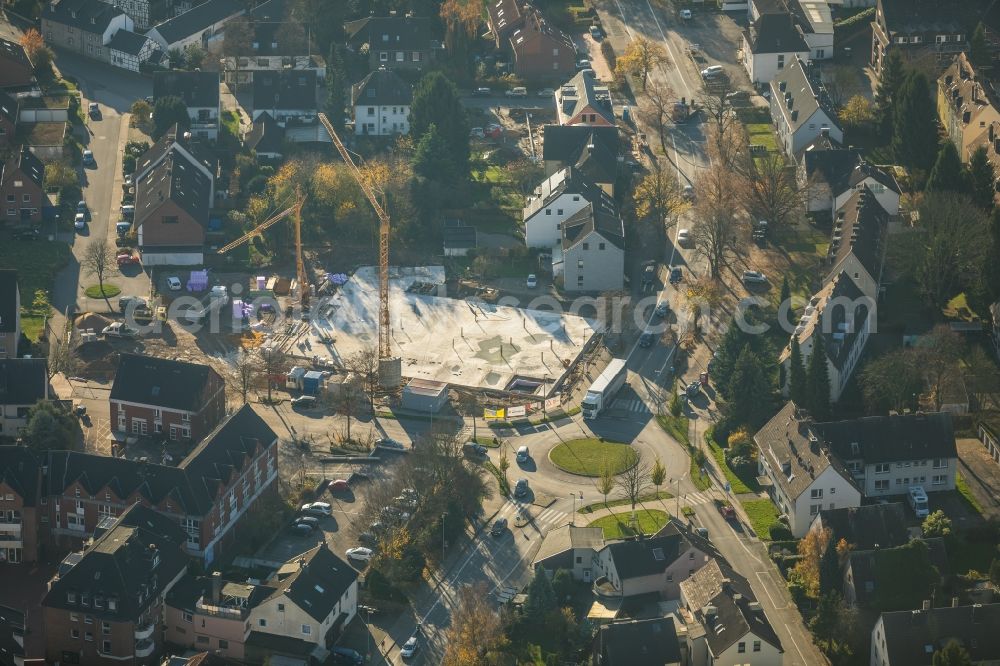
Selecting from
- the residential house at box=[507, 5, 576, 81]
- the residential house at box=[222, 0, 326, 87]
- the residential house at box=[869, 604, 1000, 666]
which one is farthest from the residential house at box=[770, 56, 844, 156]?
the residential house at box=[869, 604, 1000, 666]

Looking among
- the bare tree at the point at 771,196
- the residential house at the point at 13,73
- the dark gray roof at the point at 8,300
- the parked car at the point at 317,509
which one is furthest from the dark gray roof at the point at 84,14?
the parked car at the point at 317,509

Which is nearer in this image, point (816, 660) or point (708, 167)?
point (816, 660)

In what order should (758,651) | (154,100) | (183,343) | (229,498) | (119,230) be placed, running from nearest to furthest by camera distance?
(758,651), (229,498), (183,343), (119,230), (154,100)

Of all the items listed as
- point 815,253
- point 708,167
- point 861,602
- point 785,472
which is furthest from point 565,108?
point 861,602

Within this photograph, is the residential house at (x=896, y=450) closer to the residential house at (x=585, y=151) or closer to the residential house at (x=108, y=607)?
the residential house at (x=585, y=151)

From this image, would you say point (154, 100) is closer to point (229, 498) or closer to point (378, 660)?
point (229, 498)

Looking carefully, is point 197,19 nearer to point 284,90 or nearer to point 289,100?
point 284,90

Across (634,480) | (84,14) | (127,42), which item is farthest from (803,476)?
(84,14)
